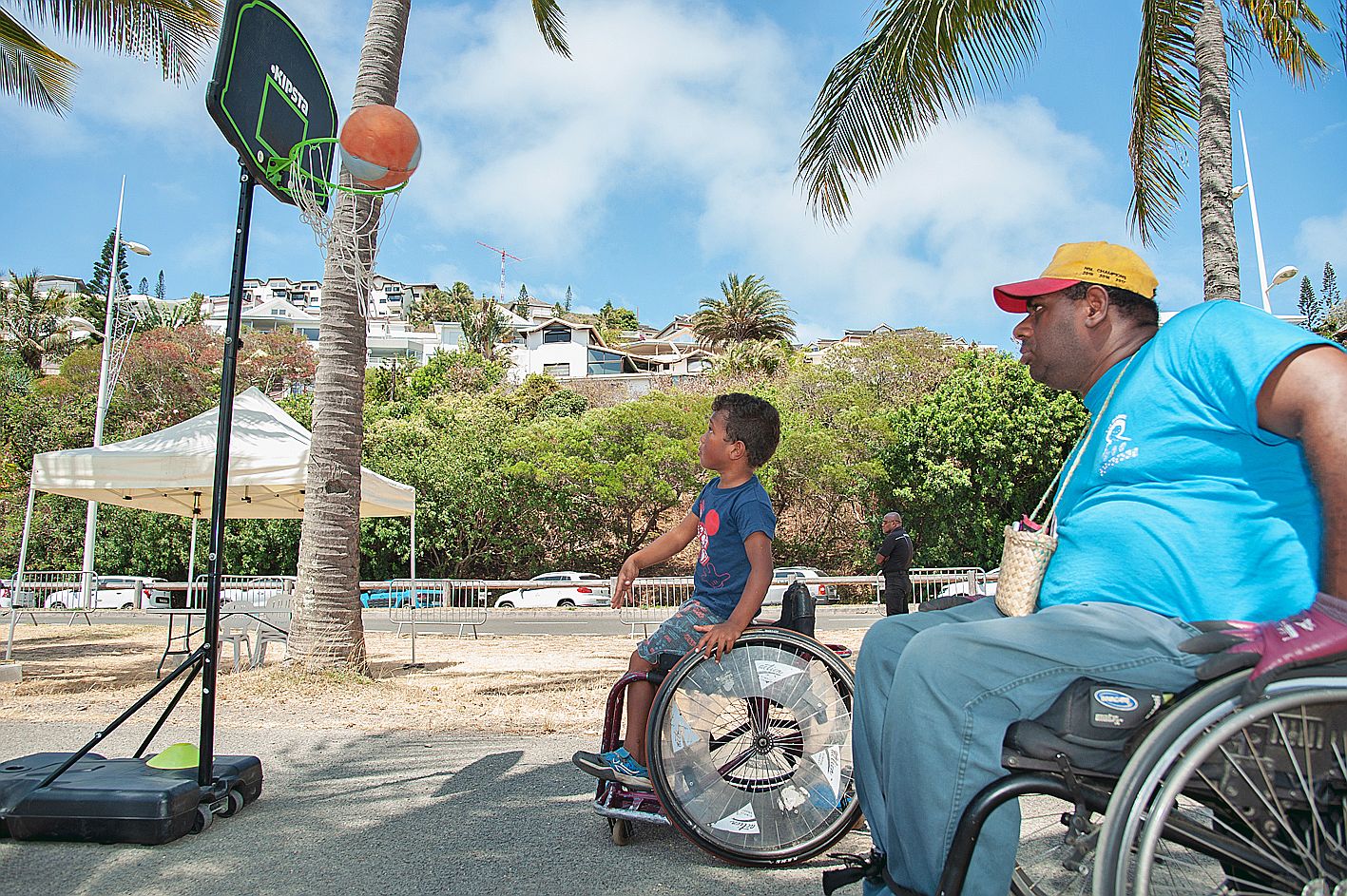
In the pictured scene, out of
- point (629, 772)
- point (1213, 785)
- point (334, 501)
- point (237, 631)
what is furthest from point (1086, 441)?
point (237, 631)

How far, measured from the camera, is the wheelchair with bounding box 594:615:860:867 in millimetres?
3105

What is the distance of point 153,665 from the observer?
9648mm

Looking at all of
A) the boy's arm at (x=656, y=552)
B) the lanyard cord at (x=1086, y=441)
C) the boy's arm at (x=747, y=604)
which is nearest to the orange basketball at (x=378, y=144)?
the boy's arm at (x=656, y=552)

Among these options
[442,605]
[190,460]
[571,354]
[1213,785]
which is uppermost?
[571,354]

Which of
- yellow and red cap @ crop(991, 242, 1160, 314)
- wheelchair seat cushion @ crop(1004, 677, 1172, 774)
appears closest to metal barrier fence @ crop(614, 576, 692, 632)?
yellow and red cap @ crop(991, 242, 1160, 314)

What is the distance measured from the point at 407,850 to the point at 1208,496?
2.82 m

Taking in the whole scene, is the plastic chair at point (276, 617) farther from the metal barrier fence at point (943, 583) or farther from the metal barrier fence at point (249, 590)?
the metal barrier fence at point (943, 583)

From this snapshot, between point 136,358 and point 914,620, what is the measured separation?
44638 millimetres

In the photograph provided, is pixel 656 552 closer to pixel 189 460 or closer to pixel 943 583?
pixel 189 460

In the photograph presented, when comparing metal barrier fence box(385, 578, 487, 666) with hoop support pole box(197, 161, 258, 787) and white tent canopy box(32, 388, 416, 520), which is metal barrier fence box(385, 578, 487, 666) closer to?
white tent canopy box(32, 388, 416, 520)

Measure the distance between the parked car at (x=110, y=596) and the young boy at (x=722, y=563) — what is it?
1024 inches

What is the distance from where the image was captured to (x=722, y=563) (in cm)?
358

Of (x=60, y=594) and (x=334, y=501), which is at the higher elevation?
(x=334, y=501)

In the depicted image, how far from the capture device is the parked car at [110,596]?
83.5 ft
